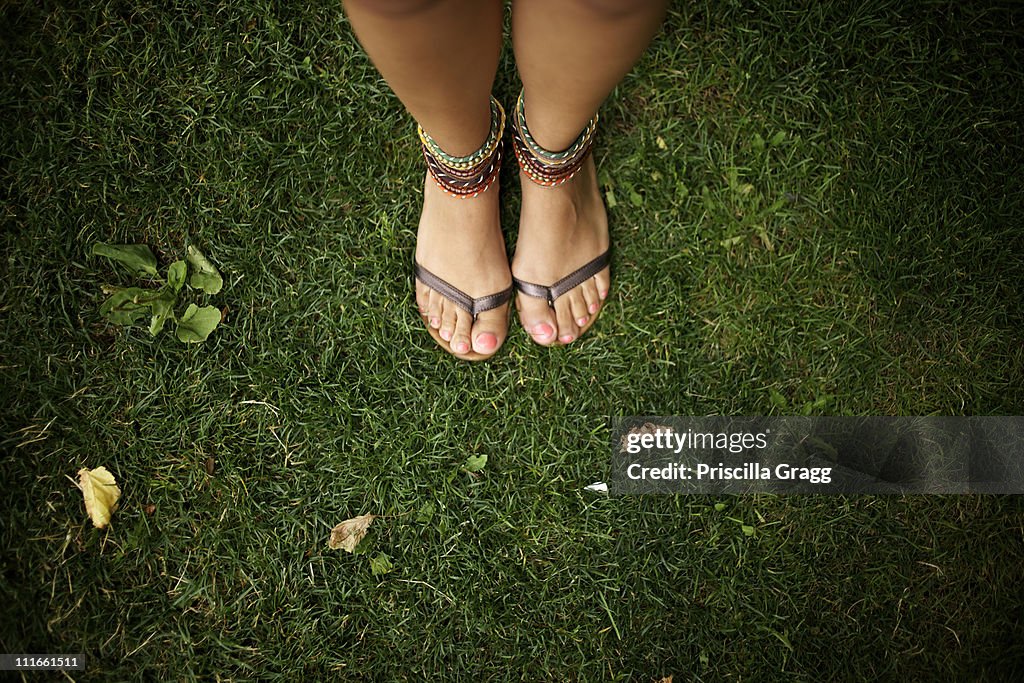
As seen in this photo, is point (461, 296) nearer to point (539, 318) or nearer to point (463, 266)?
point (463, 266)

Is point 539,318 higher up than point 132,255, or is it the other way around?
point 132,255

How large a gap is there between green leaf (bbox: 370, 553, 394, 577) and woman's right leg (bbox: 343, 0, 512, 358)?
2.04ft

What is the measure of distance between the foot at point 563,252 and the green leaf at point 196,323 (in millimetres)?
889

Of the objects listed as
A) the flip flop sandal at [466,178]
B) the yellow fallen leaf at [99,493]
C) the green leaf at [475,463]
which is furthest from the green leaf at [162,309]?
the green leaf at [475,463]

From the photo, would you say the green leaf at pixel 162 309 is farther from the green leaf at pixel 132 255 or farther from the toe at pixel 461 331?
the toe at pixel 461 331

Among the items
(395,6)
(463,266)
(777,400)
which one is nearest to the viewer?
(395,6)

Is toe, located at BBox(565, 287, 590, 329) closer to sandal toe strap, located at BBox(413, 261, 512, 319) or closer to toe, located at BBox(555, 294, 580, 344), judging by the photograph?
toe, located at BBox(555, 294, 580, 344)

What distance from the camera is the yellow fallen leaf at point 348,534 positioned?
1.77m

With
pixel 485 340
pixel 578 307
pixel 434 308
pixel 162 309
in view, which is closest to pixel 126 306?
pixel 162 309

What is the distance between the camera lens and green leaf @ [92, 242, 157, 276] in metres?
1.80

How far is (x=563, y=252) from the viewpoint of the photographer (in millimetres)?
1769

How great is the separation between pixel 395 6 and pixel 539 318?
1.03m

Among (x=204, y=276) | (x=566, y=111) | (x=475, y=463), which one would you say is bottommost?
(x=475, y=463)

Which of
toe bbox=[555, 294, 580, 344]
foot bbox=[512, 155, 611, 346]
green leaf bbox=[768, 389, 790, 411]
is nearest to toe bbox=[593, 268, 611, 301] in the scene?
foot bbox=[512, 155, 611, 346]
